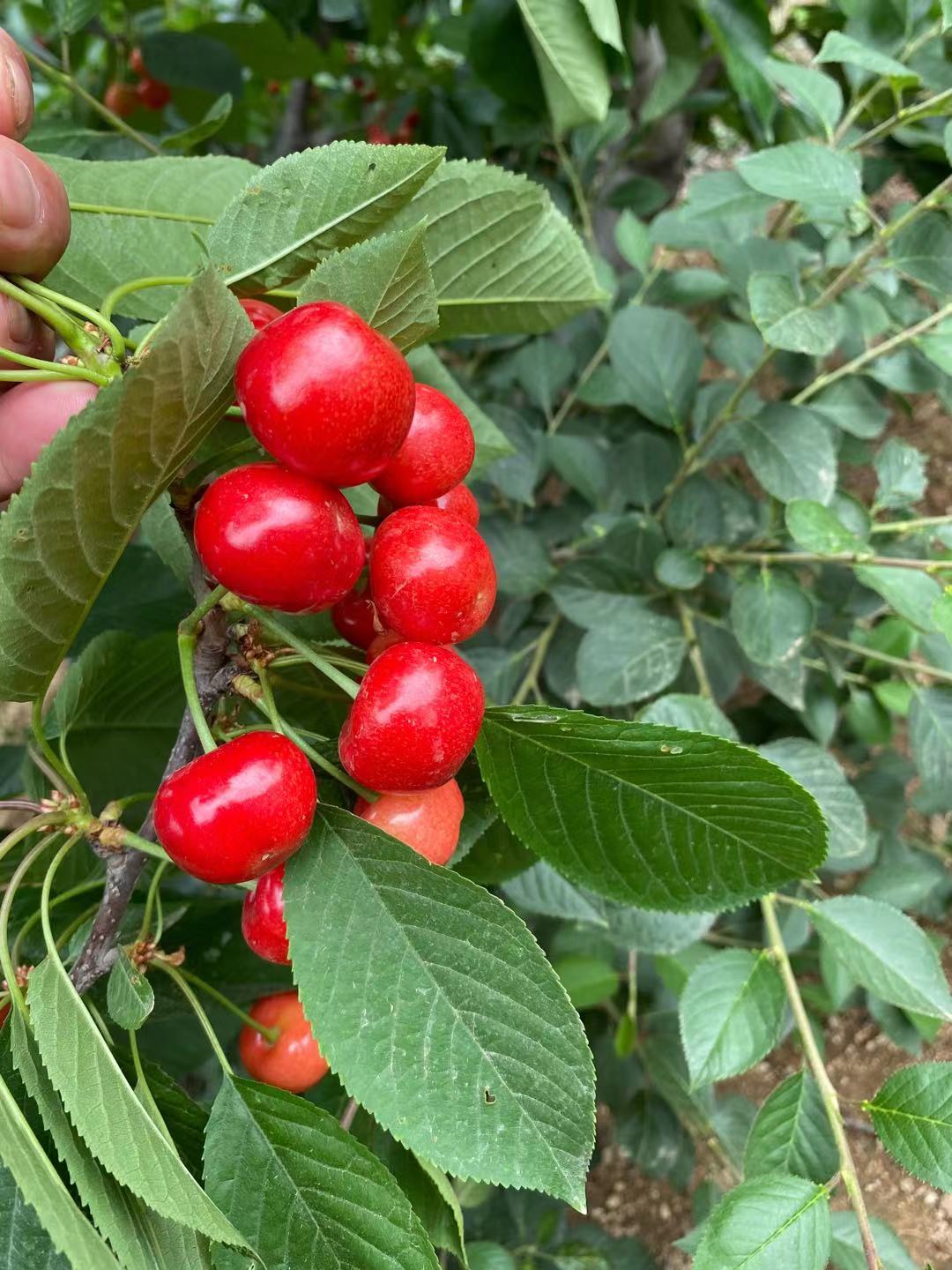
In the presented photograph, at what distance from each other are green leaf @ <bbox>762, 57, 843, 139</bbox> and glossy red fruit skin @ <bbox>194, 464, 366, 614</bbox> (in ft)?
2.89

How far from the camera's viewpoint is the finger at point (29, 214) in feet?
1.90

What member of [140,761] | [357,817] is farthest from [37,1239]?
[140,761]

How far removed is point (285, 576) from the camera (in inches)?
18.9

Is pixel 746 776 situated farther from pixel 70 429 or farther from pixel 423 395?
pixel 70 429

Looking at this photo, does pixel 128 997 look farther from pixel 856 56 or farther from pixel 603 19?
pixel 856 56

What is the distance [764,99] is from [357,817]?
43.9 inches

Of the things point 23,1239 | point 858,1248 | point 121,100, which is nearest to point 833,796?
point 858,1248

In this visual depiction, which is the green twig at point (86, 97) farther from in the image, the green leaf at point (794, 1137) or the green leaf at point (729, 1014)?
the green leaf at point (794, 1137)

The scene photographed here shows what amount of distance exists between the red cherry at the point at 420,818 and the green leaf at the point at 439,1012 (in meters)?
0.02

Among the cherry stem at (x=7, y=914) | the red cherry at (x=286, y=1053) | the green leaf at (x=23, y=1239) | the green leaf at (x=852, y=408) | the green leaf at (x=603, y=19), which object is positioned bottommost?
the green leaf at (x=852, y=408)

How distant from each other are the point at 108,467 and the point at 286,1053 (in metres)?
0.55

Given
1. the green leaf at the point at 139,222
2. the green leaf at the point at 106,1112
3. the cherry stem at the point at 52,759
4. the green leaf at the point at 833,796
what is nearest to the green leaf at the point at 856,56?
the green leaf at the point at 139,222

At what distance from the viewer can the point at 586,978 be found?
1.35m

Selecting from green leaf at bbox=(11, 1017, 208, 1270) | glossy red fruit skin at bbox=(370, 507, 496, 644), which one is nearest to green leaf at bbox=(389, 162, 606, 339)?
glossy red fruit skin at bbox=(370, 507, 496, 644)
